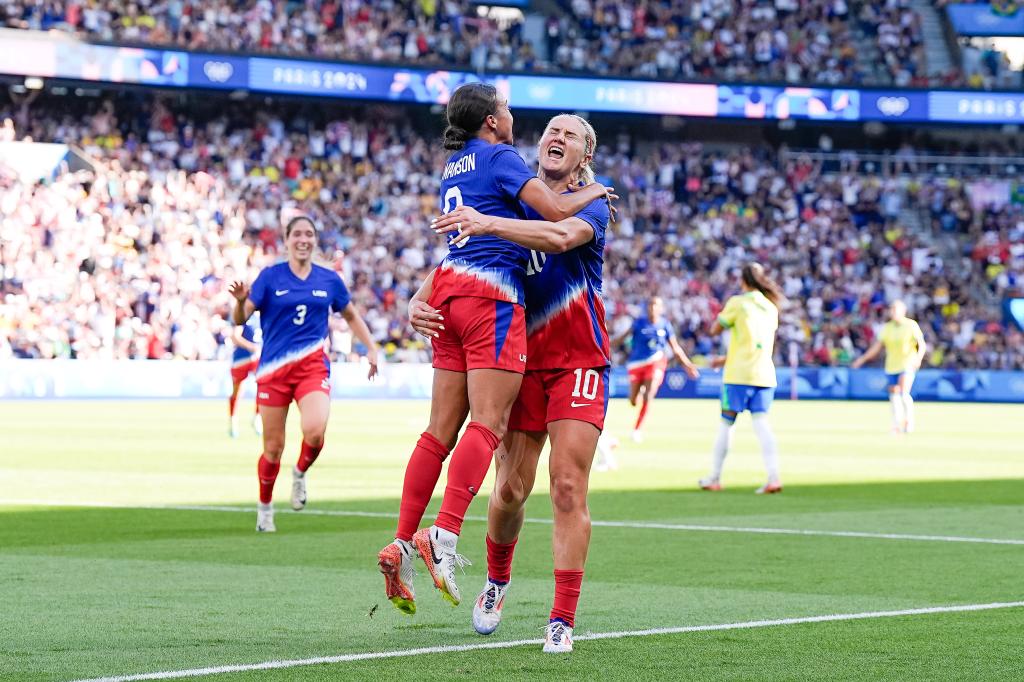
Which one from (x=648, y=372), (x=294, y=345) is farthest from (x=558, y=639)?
(x=648, y=372)

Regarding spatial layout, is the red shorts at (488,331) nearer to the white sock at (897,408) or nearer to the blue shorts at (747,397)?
the blue shorts at (747,397)

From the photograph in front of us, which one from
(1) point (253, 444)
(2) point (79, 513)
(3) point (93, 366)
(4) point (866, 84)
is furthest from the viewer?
(4) point (866, 84)

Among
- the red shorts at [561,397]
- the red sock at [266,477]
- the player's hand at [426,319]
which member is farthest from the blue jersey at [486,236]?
the red sock at [266,477]

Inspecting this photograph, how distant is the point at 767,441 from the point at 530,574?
282 inches

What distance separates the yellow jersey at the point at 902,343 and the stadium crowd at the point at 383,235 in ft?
41.2

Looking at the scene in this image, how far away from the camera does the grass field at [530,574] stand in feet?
22.7

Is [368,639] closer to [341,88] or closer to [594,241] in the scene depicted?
[594,241]

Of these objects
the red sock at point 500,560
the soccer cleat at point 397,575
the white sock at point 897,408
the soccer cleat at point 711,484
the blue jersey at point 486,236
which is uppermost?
the blue jersey at point 486,236

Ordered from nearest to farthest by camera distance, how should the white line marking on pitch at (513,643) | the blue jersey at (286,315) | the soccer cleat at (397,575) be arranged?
the white line marking on pitch at (513,643)
the soccer cleat at (397,575)
the blue jersey at (286,315)

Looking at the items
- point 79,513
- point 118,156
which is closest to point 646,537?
point 79,513

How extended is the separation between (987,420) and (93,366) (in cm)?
2079

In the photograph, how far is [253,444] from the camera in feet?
81.1

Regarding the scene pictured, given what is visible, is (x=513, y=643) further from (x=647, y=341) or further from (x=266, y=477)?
(x=647, y=341)

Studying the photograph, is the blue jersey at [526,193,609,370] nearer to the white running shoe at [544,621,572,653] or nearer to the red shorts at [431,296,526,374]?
the red shorts at [431,296,526,374]
